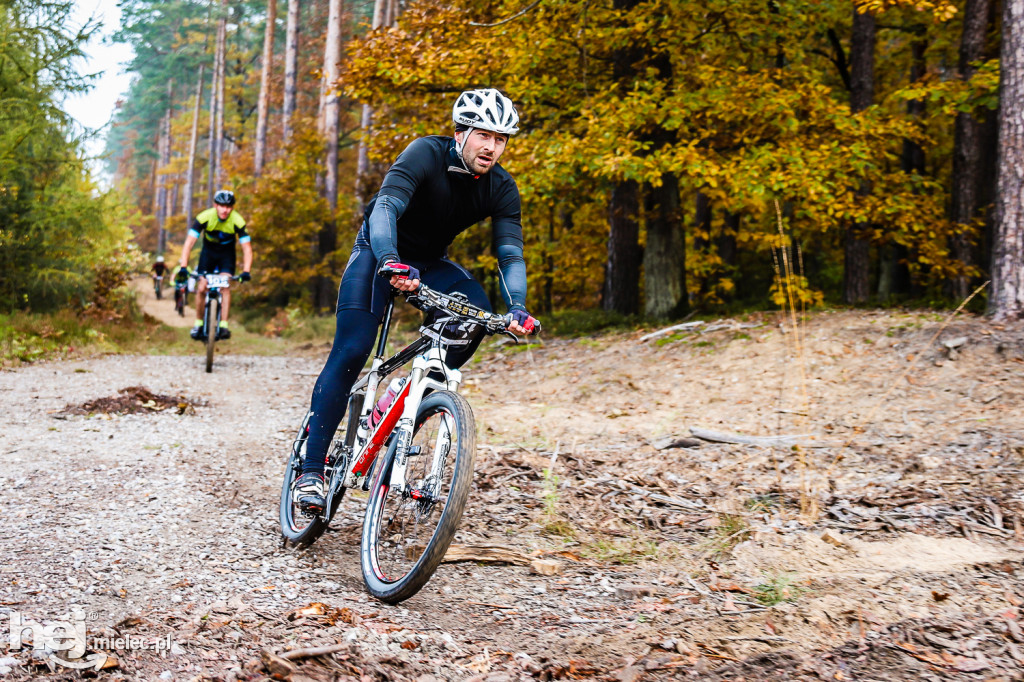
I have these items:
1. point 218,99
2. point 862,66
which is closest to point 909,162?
point 862,66

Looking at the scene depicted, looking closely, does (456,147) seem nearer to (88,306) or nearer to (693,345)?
(693,345)

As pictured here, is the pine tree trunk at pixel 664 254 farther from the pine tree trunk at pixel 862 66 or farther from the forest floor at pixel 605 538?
the forest floor at pixel 605 538

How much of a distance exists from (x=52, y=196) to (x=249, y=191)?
41.4 ft

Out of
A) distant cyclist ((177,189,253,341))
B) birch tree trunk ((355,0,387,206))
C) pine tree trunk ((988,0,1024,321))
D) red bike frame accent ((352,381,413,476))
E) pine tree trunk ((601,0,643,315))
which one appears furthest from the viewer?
birch tree trunk ((355,0,387,206))

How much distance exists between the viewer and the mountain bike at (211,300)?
439 inches

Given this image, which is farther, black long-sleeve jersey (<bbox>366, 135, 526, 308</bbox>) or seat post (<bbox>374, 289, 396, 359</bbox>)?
seat post (<bbox>374, 289, 396, 359</bbox>)

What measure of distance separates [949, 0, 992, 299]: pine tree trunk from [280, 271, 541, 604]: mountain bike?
1120 centimetres

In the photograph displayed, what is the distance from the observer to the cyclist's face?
375cm

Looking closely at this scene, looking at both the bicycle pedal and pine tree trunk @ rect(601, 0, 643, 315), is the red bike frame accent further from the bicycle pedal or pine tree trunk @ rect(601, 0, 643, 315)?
pine tree trunk @ rect(601, 0, 643, 315)

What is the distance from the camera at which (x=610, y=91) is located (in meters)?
11.7

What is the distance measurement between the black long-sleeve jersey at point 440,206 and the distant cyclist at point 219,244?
23.8 ft

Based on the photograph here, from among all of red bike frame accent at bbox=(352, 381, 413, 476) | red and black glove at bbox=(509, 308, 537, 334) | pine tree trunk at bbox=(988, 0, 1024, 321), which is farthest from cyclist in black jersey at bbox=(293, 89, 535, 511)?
pine tree trunk at bbox=(988, 0, 1024, 321)

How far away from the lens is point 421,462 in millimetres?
3486

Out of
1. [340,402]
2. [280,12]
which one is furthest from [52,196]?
[280,12]
